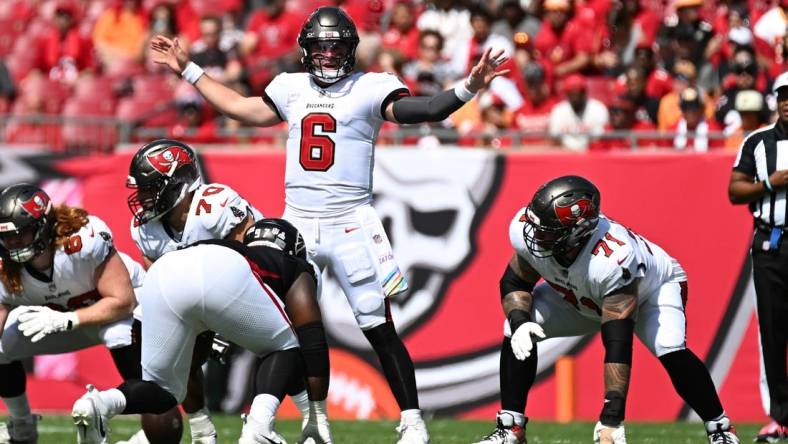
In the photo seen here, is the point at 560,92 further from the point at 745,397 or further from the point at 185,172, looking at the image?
the point at 185,172

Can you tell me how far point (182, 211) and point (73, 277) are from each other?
28.8 inches

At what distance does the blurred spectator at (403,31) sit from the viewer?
43.2 feet

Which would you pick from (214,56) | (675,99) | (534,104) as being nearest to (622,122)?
(675,99)

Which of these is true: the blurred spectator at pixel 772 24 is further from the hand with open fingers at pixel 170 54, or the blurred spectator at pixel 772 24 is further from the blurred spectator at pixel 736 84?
the hand with open fingers at pixel 170 54

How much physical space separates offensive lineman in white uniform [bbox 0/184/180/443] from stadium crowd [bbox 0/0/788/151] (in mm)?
4331

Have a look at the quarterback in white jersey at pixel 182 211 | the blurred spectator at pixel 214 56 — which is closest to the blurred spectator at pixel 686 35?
the blurred spectator at pixel 214 56

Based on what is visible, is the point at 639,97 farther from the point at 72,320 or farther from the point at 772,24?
the point at 72,320

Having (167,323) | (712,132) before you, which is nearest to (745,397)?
(712,132)

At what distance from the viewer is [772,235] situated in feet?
25.4

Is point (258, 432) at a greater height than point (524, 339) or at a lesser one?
lesser

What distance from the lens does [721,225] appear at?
9953 millimetres

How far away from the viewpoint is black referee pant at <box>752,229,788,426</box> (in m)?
7.71

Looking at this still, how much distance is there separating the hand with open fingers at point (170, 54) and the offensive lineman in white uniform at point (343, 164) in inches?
26.5

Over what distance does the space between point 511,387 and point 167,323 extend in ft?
5.86
